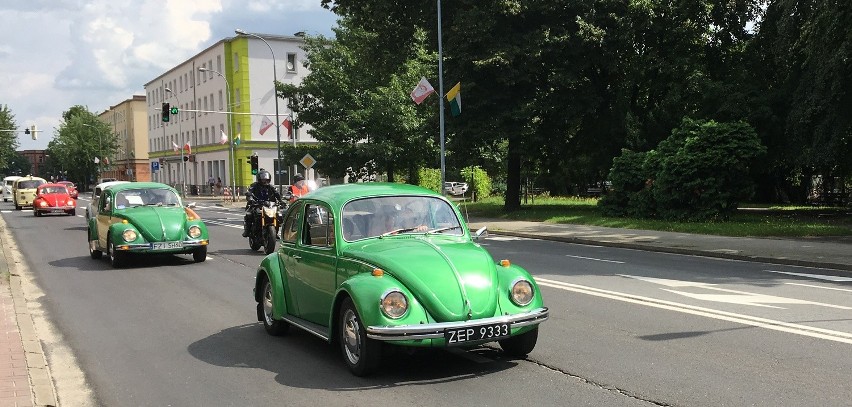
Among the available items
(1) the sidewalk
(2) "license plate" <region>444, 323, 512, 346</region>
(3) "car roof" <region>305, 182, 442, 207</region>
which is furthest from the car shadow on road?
(1) the sidewalk

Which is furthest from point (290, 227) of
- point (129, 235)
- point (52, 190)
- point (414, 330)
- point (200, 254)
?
point (52, 190)

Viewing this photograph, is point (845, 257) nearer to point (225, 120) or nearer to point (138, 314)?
point (138, 314)

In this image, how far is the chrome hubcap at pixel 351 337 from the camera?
20.4 ft

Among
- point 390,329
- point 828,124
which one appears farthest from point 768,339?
point 828,124

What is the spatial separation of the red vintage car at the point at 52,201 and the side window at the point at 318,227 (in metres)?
33.9

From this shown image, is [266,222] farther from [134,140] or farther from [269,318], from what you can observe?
[134,140]

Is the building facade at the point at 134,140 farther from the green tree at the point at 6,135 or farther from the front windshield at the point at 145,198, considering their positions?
the front windshield at the point at 145,198

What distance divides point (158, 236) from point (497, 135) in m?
16.9

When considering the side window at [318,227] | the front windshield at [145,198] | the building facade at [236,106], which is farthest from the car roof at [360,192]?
the building facade at [236,106]

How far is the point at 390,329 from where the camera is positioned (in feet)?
18.9

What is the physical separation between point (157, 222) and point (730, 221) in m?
18.0

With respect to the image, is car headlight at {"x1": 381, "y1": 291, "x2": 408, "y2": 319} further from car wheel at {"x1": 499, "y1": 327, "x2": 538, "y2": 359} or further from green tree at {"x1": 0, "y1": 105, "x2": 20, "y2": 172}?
green tree at {"x1": 0, "y1": 105, "x2": 20, "y2": 172}

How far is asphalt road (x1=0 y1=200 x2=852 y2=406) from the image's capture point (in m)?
5.73

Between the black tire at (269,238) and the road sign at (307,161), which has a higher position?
the road sign at (307,161)
